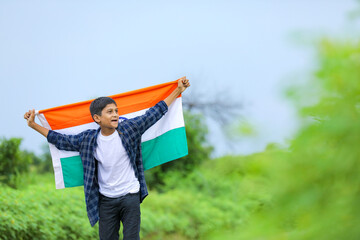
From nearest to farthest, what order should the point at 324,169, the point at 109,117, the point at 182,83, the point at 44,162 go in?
1. the point at 324,169
2. the point at 109,117
3. the point at 182,83
4. the point at 44,162

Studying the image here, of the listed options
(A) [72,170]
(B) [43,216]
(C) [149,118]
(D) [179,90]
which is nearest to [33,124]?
(A) [72,170]

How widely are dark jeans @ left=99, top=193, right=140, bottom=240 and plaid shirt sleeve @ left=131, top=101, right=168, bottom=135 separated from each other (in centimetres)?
59

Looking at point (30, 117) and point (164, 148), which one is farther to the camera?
point (164, 148)

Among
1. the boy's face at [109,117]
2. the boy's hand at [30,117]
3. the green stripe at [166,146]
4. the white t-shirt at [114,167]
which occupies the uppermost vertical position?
the boy's hand at [30,117]

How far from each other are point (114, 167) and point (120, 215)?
477 millimetres

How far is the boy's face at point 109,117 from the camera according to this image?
139 inches

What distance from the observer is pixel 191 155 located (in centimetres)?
933

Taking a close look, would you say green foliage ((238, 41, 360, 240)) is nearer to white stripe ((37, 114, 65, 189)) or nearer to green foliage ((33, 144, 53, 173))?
white stripe ((37, 114, 65, 189))

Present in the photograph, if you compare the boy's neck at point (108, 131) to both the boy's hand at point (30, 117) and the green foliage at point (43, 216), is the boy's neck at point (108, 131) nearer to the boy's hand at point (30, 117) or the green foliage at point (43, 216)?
the boy's hand at point (30, 117)

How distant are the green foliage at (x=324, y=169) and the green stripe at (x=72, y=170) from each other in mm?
3016

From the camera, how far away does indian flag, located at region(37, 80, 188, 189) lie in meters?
4.16

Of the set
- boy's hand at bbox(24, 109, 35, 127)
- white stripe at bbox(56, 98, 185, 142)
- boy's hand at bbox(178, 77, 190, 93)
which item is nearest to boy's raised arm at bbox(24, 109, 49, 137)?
boy's hand at bbox(24, 109, 35, 127)

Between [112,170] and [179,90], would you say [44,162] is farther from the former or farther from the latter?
[112,170]

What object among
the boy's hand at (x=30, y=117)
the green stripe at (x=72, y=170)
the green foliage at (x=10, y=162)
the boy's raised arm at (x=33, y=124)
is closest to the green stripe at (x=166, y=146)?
the green stripe at (x=72, y=170)
